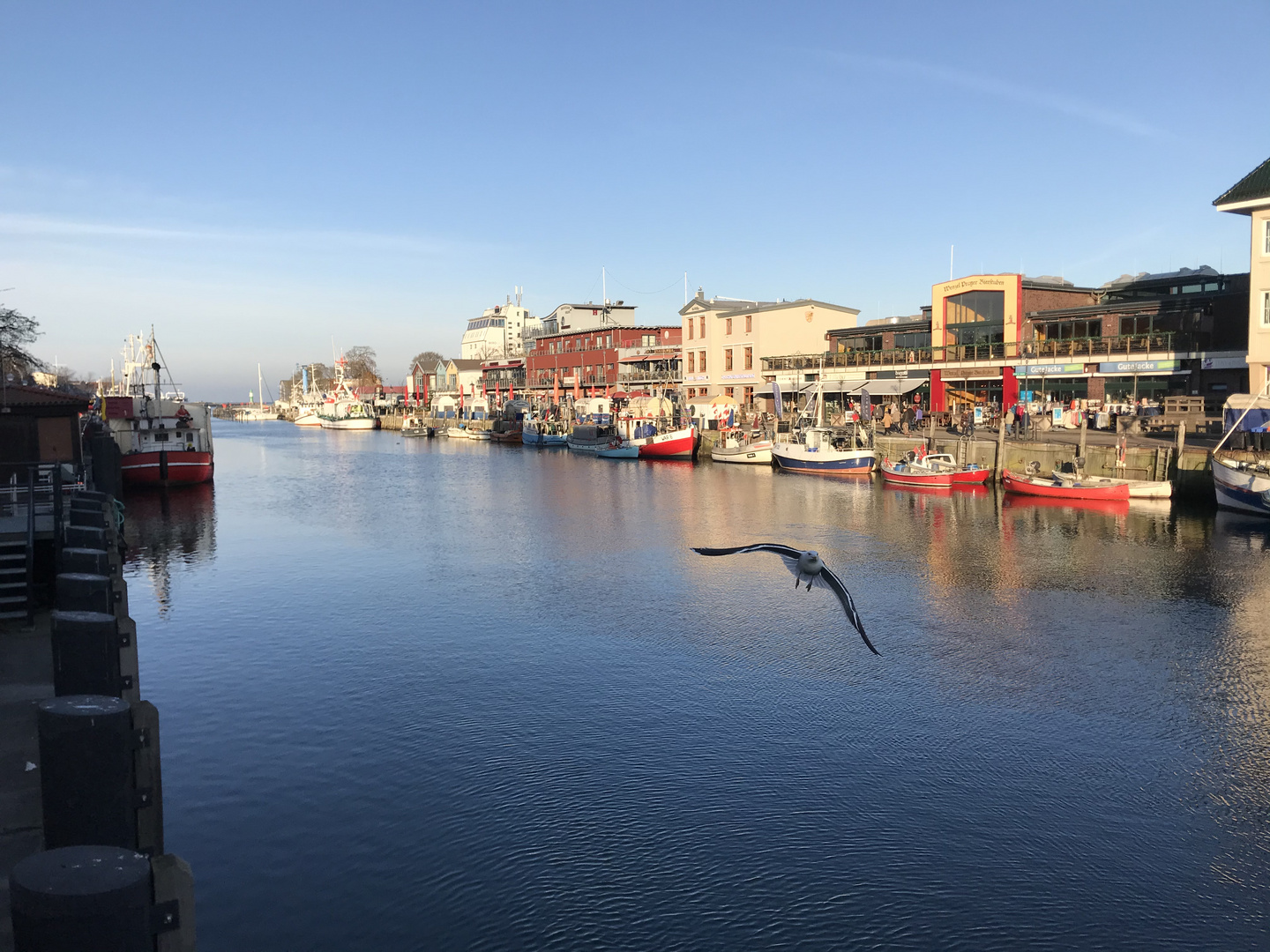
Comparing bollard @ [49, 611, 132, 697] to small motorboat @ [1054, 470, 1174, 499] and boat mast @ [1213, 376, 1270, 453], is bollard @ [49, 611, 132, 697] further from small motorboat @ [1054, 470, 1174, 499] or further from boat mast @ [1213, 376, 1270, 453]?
small motorboat @ [1054, 470, 1174, 499]

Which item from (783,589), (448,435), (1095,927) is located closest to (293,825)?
(1095,927)

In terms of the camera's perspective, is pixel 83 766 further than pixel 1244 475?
No

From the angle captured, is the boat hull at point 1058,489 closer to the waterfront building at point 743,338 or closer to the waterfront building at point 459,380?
the waterfront building at point 743,338

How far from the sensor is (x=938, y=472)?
49.2m

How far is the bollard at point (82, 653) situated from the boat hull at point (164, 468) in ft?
154

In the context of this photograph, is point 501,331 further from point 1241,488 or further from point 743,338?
point 1241,488

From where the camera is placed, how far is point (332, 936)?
428 inches

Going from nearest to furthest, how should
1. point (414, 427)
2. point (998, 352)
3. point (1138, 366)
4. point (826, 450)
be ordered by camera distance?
1. point (1138, 366)
2. point (826, 450)
3. point (998, 352)
4. point (414, 427)

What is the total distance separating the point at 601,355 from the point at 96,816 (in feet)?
327

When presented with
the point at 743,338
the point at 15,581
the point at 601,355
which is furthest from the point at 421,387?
the point at 15,581

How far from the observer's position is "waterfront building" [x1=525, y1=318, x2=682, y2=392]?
96.2 m

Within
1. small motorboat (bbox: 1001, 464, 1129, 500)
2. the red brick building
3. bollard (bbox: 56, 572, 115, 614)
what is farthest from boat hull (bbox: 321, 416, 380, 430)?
bollard (bbox: 56, 572, 115, 614)

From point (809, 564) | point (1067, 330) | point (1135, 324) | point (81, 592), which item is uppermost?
point (1067, 330)

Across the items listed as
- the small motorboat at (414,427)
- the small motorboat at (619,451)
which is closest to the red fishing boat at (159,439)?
the small motorboat at (619,451)
